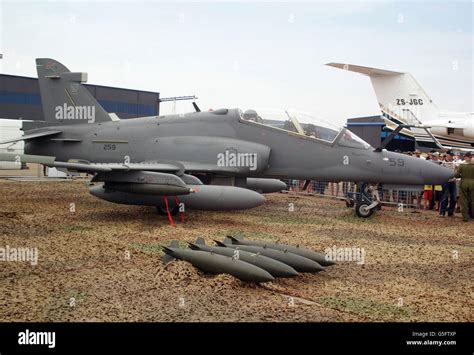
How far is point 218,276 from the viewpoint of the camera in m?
6.20

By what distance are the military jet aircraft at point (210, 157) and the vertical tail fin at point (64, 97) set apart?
0.36 metres

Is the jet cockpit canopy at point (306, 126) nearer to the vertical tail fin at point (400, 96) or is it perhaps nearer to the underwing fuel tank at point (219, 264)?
the underwing fuel tank at point (219, 264)

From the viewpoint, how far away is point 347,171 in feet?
38.8

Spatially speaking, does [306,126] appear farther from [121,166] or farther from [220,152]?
[121,166]

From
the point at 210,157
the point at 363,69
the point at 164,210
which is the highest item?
the point at 363,69

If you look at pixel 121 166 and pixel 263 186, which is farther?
pixel 263 186

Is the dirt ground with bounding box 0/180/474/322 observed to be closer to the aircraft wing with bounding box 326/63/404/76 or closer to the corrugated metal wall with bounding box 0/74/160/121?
the aircraft wing with bounding box 326/63/404/76

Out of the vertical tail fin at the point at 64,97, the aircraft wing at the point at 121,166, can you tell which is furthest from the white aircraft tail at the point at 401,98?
the aircraft wing at the point at 121,166

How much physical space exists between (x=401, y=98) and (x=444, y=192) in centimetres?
1281

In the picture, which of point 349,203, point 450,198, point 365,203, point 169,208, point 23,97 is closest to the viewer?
point 169,208

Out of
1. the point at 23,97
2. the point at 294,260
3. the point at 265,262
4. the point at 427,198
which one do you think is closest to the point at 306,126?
the point at 427,198

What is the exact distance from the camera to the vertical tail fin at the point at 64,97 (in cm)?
1373

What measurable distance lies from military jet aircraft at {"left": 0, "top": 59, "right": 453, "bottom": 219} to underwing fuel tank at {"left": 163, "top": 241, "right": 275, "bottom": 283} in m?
3.78

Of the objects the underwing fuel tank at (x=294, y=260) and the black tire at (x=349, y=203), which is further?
the black tire at (x=349, y=203)
